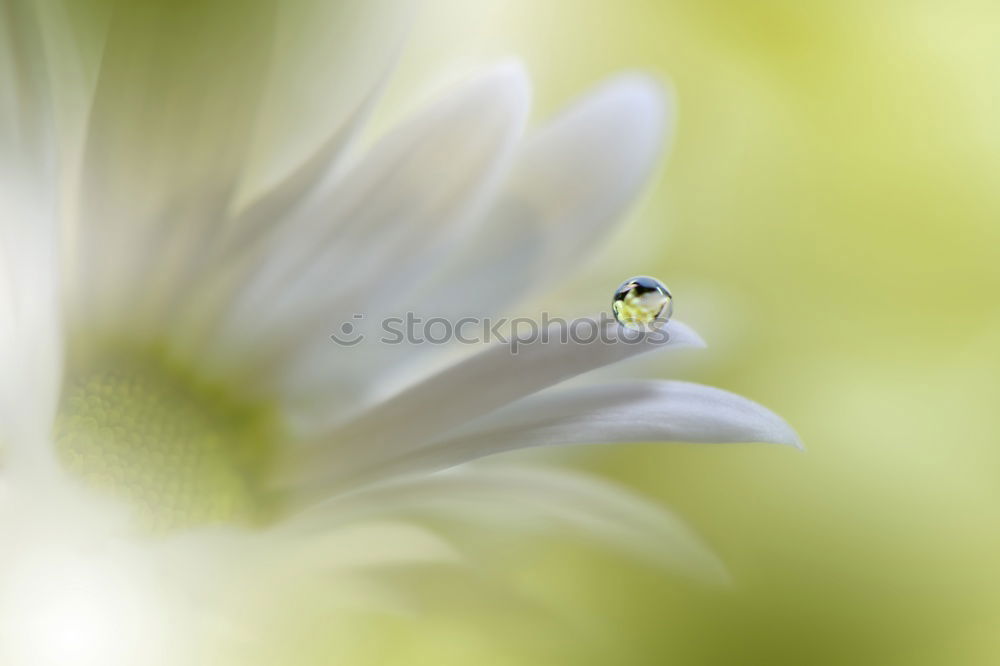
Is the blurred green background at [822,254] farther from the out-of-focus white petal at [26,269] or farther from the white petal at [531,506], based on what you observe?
the out-of-focus white petal at [26,269]

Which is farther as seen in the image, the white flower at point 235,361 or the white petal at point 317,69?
the white petal at point 317,69

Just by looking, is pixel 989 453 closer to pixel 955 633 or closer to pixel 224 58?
pixel 955 633

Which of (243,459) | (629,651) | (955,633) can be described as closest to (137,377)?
(243,459)

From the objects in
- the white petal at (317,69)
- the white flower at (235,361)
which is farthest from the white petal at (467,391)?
the white petal at (317,69)

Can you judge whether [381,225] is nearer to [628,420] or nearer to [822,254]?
[628,420]

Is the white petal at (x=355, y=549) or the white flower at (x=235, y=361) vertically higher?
the white flower at (x=235, y=361)

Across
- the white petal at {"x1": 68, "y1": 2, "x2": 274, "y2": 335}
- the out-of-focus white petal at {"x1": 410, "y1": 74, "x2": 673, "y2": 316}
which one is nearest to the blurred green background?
the out-of-focus white petal at {"x1": 410, "y1": 74, "x2": 673, "y2": 316}

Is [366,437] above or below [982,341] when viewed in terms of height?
below
